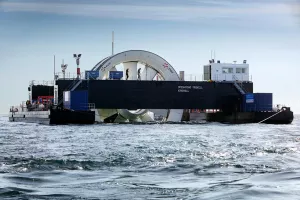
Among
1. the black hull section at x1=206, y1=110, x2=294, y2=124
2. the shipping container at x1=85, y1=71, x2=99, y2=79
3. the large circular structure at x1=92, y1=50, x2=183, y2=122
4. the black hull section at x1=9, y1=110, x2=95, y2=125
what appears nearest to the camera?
the black hull section at x1=9, y1=110, x2=95, y2=125

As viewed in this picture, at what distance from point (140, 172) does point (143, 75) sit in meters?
63.4

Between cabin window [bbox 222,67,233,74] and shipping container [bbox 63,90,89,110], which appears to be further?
cabin window [bbox 222,67,233,74]

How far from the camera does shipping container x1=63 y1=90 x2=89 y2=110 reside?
63.2 metres

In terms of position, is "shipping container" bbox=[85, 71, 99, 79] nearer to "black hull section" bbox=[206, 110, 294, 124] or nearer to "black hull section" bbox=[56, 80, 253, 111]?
"black hull section" bbox=[56, 80, 253, 111]

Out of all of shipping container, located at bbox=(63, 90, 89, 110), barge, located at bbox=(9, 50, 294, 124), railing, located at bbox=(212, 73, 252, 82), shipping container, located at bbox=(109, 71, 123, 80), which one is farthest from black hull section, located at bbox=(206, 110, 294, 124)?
shipping container, located at bbox=(63, 90, 89, 110)

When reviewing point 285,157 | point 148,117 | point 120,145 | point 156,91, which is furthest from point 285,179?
point 148,117

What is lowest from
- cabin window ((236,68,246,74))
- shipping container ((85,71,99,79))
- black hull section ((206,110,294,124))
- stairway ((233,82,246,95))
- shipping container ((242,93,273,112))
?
black hull section ((206,110,294,124))

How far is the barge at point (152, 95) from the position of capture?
65.5 m

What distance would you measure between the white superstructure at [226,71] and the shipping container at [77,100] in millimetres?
18293

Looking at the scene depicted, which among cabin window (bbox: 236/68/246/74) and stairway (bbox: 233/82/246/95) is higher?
cabin window (bbox: 236/68/246/74)

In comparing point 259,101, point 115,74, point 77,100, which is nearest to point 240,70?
point 259,101

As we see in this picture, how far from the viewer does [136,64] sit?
77312 millimetres

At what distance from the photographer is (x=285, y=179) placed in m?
16.4

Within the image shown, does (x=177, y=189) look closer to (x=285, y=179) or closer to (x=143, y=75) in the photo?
(x=285, y=179)
